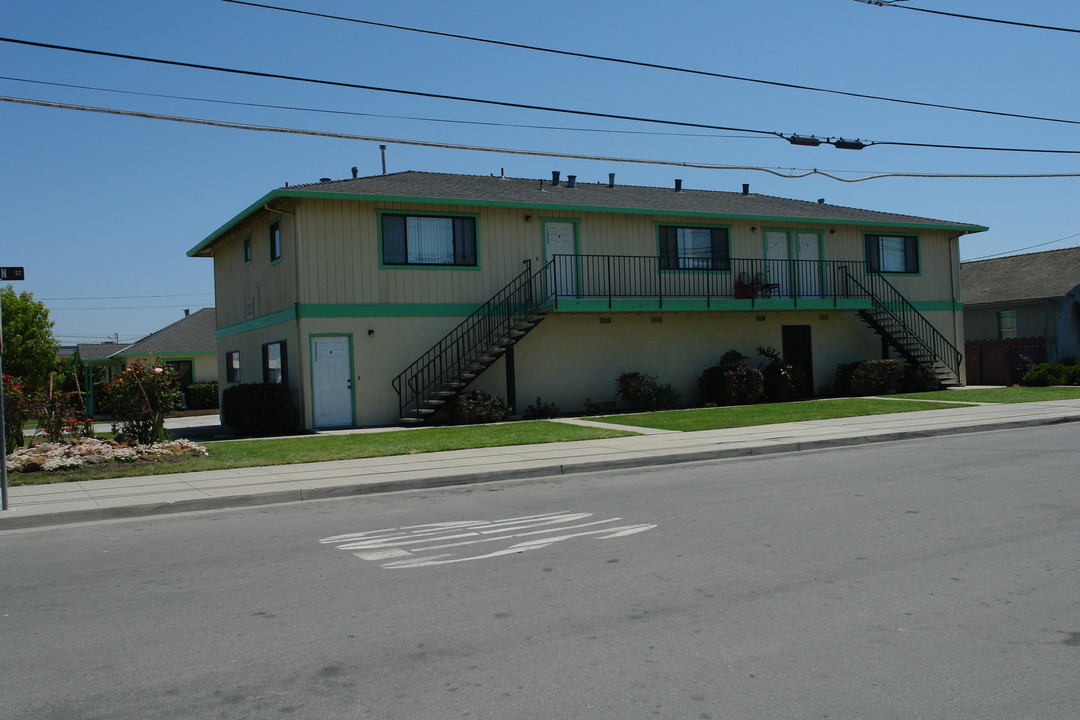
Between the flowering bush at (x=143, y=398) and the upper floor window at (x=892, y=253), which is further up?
the upper floor window at (x=892, y=253)

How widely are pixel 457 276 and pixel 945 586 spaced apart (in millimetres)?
17430

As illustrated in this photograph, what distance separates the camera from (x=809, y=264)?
28.1m

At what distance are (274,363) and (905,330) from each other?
1902cm

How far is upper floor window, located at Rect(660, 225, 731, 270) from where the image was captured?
2564 centimetres

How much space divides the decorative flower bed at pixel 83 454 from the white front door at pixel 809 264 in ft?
62.0

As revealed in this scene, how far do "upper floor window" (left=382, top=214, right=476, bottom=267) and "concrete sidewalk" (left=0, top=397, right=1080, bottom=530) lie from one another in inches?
269

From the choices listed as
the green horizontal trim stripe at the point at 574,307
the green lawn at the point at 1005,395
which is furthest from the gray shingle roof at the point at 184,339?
the green lawn at the point at 1005,395

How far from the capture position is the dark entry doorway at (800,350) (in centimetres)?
2792

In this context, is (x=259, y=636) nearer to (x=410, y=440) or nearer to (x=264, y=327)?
(x=410, y=440)

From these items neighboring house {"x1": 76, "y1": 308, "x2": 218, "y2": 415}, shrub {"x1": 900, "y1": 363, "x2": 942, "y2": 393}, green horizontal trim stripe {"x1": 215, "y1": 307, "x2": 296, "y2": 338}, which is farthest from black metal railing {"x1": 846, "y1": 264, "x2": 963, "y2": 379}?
neighboring house {"x1": 76, "y1": 308, "x2": 218, "y2": 415}

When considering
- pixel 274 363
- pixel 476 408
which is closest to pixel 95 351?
pixel 274 363

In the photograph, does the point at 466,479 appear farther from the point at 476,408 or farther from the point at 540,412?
the point at 540,412

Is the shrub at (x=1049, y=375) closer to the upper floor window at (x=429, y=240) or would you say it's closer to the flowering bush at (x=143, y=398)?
the upper floor window at (x=429, y=240)

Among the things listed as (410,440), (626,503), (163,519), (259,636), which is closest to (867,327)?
(410,440)
